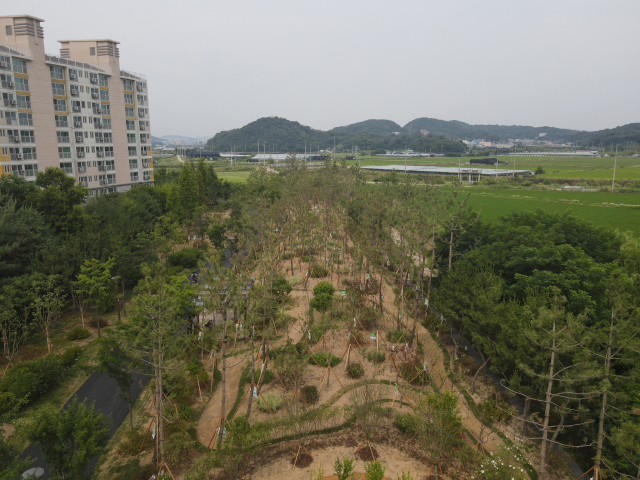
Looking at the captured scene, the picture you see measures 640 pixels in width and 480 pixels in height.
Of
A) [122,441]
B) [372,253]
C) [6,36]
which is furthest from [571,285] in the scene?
[6,36]

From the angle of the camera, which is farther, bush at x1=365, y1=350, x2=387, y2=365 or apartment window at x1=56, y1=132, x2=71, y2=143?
apartment window at x1=56, y1=132, x2=71, y2=143

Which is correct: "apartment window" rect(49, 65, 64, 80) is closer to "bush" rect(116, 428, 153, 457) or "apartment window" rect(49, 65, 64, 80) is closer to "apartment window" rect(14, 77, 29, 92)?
"apartment window" rect(14, 77, 29, 92)

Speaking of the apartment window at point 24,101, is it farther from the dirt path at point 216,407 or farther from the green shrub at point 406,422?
the green shrub at point 406,422

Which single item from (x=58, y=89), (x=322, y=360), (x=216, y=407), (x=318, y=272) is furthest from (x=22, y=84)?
(x=322, y=360)

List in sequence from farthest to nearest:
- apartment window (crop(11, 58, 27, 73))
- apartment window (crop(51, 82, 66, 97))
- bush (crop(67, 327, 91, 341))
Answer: apartment window (crop(51, 82, 66, 97)) → apartment window (crop(11, 58, 27, 73)) → bush (crop(67, 327, 91, 341))

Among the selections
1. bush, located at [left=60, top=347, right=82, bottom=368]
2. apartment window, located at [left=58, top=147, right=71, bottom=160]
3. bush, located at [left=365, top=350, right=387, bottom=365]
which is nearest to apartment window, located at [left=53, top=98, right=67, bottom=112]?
apartment window, located at [left=58, top=147, right=71, bottom=160]

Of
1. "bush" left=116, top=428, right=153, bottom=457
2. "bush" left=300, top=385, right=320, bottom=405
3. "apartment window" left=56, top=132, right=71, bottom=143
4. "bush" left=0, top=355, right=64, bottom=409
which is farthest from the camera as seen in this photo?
"apartment window" left=56, top=132, right=71, bottom=143

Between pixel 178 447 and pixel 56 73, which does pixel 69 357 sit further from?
pixel 56 73
